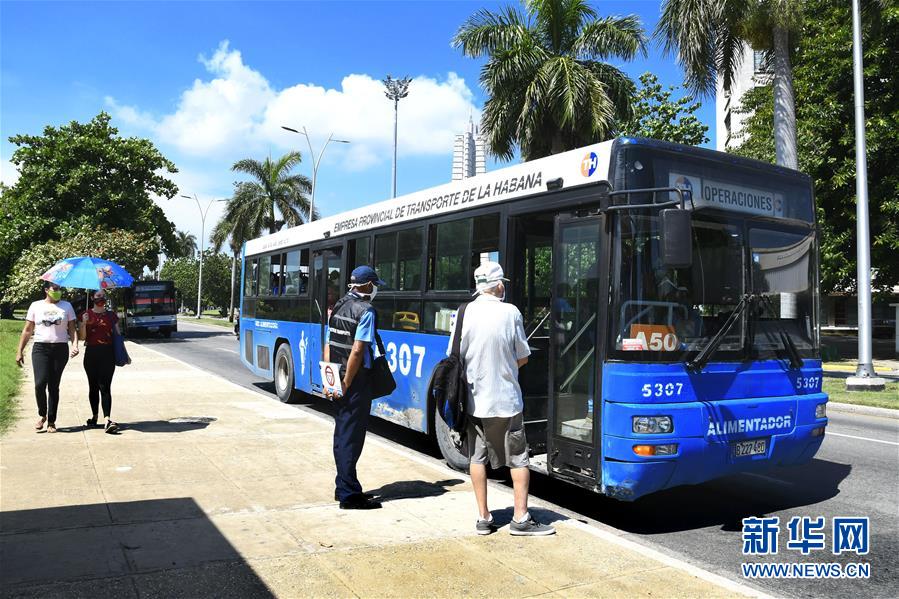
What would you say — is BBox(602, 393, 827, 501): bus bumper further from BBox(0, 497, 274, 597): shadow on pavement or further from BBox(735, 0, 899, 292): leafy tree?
BBox(735, 0, 899, 292): leafy tree

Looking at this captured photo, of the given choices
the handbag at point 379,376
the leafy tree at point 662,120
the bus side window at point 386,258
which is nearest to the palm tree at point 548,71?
the leafy tree at point 662,120

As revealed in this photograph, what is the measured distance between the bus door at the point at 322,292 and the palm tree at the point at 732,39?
13.4 m

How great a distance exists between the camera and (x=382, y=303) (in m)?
9.02

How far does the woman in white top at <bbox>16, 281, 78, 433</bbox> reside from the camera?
8844 millimetres

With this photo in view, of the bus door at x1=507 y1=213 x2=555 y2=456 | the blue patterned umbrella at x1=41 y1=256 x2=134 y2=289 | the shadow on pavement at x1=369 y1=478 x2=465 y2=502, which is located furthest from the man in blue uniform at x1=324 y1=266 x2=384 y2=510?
the blue patterned umbrella at x1=41 y1=256 x2=134 y2=289

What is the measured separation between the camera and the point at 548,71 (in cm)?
2458

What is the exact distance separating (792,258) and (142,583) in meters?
5.47

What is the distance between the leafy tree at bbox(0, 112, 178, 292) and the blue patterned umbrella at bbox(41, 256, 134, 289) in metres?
27.6

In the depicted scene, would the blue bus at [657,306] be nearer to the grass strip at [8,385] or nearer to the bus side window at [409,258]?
the bus side window at [409,258]

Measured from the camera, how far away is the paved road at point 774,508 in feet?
15.9

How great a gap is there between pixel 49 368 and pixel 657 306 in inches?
291

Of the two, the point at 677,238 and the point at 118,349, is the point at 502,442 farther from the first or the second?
the point at 118,349

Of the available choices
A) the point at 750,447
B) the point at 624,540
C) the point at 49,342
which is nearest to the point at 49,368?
the point at 49,342

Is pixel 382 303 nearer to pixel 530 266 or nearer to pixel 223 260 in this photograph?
pixel 530 266
